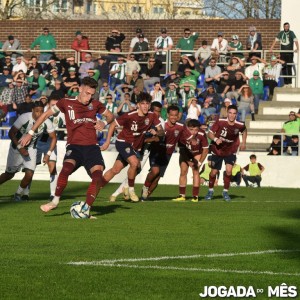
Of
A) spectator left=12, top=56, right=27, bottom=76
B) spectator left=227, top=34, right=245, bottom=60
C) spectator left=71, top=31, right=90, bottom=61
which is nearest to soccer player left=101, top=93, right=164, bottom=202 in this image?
A: spectator left=227, top=34, right=245, bottom=60

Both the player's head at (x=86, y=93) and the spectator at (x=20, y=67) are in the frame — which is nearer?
the player's head at (x=86, y=93)

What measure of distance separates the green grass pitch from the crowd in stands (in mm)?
14420

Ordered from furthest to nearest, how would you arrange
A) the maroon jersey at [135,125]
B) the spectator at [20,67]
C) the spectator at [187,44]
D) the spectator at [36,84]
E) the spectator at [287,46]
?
the spectator at [20,67]
the spectator at [187,44]
the spectator at [36,84]
the spectator at [287,46]
the maroon jersey at [135,125]

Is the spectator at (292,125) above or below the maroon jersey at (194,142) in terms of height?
below

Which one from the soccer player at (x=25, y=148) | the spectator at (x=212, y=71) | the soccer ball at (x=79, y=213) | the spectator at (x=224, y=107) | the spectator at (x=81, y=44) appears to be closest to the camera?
the soccer ball at (x=79, y=213)

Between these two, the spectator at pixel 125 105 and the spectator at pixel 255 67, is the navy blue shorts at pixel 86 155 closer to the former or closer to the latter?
the spectator at pixel 125 105

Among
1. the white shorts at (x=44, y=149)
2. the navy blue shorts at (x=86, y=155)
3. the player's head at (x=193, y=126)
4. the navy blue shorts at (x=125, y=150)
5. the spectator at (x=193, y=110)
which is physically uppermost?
the navy blue shorts at (x=86, y=155)

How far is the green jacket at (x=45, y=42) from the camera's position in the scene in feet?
132

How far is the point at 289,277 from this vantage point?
1059cm

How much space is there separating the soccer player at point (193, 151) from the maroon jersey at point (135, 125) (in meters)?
2.00

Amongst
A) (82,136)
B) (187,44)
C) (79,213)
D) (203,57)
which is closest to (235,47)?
(203,57)

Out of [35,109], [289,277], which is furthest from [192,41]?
[289,277]

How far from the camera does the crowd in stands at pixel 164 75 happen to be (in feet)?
114

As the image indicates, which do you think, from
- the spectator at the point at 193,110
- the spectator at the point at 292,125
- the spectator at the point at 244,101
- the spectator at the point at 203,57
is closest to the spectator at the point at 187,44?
the spectator at the point at 203,57
